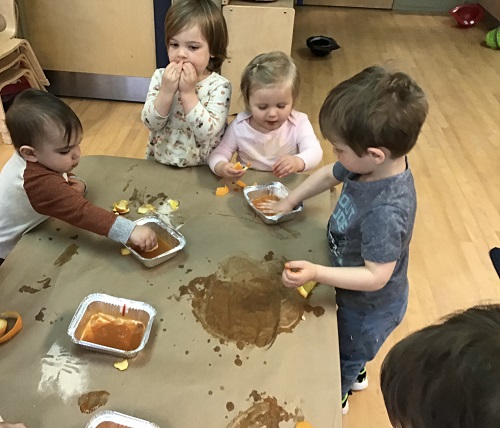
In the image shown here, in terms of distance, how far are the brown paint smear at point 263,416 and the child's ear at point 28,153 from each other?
2.33 ft

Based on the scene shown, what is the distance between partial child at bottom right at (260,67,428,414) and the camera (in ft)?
2.87

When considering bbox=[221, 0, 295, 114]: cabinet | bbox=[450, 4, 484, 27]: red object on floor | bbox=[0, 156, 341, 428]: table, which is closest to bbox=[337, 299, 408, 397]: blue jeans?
bbox=[0, 156, 341, 428]: table

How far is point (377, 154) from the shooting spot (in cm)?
89

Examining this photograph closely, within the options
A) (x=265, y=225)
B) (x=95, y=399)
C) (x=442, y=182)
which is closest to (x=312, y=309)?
(x=265, y=225)

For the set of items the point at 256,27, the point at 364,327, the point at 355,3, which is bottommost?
the point at 355,3

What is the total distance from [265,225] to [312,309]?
0.29 meters

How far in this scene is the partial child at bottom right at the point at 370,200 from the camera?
874 mm

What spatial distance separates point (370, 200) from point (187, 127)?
2.09ft

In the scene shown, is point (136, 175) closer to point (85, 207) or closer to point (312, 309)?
point (85, 207)

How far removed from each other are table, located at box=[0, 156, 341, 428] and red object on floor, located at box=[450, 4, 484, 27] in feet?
15.4

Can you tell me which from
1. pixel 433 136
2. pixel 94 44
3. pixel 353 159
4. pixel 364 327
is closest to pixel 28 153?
pixel 353 159

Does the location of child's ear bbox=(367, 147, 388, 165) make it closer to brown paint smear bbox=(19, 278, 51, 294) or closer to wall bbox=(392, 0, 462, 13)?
brown paint smear bbox=(19, 278, 51, 294)

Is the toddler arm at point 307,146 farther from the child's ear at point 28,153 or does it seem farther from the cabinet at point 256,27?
the cabinet at point 256,27

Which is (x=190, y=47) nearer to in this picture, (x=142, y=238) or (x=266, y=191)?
(x=266, y=191)
